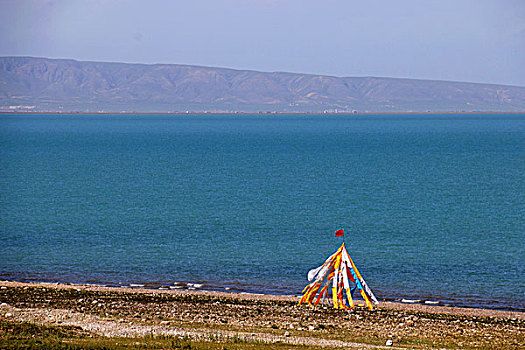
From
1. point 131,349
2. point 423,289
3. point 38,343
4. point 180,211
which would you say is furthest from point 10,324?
point 180,211

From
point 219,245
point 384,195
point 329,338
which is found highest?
point 384,195

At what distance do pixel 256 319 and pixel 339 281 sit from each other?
4.12 m

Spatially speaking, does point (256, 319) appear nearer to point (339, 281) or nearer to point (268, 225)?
point (339, 281)

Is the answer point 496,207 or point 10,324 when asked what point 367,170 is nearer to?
point 496,207

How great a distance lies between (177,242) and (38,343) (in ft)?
81.3

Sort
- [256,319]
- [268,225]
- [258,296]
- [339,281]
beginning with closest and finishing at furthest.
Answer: [256,319] < [339,281] < [258,296] < [268,225]

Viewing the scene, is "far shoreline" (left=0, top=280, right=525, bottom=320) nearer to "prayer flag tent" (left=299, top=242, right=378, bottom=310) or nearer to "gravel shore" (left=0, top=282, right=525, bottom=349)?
"gravel shore" (left=0, top=282, right=525, bottom=349)

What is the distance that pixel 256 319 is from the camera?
961 inches

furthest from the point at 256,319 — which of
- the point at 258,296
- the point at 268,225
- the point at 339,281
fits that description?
the point at 268,225

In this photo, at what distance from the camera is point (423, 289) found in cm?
3269

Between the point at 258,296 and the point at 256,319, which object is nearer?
the point at 256,319

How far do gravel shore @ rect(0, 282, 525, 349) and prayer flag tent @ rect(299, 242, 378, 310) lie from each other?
2.00ft

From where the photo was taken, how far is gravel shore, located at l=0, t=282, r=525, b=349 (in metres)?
21.1

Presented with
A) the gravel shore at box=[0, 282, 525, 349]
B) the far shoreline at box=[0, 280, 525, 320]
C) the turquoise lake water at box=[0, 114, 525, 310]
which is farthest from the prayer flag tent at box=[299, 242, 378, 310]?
the turquoise lake water at box=[0, 114, 525, 310]
